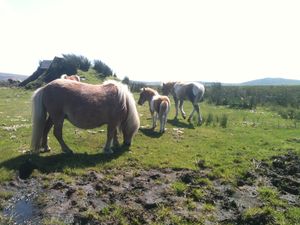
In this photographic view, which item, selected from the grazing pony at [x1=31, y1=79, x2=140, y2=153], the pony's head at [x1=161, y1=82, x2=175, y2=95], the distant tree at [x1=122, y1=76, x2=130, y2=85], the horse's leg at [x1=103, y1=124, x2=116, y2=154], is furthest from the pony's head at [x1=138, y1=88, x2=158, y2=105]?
the distant tree at [x1=122, y1=76, x2=130, y2=85]

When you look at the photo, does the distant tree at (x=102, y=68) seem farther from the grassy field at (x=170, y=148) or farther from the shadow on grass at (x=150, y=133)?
the shadow on grass at (x=150, y=133)

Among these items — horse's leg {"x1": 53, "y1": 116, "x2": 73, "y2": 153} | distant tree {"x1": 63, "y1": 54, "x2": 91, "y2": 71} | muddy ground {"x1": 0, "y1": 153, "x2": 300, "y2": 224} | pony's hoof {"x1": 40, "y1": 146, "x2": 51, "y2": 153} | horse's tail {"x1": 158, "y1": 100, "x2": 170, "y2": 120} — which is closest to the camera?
muddy ground {"x1": 0, "y1": 153, "x2": 300, "y2": 224}

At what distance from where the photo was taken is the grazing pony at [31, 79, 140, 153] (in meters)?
10.2

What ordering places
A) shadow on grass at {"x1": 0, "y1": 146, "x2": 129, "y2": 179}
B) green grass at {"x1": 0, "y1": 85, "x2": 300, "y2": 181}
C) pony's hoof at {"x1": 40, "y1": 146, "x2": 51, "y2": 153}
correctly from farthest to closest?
pony's hoof at {"x1": 40, "y1": 146, "x2": 51, "y2": 153}, green grass at {"x1": 0, "y1": 85, "x2": 300, "y2": 181}, shadow on grass at {"x1": 0, "y1": 146, "x2": 129, "y2": 179}

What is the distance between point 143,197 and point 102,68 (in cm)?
3836

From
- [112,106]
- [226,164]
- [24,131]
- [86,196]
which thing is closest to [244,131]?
[226,164]

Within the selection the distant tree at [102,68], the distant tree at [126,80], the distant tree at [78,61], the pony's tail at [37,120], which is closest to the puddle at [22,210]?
the pony's tail at [37,120]

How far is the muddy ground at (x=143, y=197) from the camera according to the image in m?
6.61

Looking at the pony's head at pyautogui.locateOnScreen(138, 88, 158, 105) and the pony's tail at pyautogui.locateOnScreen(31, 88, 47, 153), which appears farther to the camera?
the pony's head at pyautogui.locateOnScreen(138, 88, 158, 105)

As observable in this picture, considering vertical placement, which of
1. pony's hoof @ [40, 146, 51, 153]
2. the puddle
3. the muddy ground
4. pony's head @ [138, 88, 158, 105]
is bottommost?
the puddle

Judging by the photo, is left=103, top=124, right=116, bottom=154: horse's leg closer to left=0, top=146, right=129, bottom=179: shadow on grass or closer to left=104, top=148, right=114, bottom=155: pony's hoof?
left=104, top=148, right=114, bottom=155: pony's hoof

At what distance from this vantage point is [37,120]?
10172mm

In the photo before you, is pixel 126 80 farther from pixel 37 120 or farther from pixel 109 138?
pixel 37 120

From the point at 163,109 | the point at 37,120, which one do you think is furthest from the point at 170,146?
the point at 37,120
